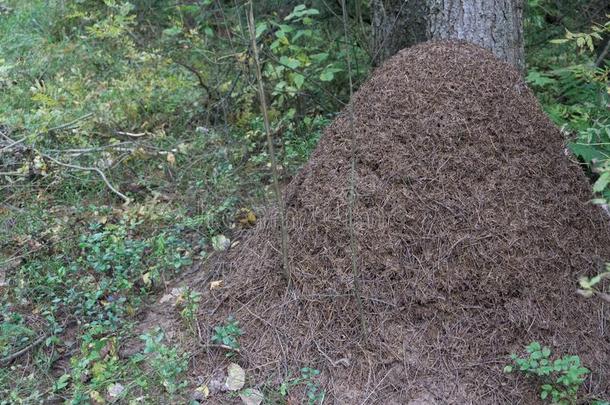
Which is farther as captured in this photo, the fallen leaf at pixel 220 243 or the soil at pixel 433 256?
the fallen leaf at pixel 220 243

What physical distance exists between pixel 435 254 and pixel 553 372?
76cm

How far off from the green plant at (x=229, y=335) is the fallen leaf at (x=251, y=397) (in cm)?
25

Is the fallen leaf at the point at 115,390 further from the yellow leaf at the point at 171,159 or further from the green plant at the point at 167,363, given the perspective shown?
the yellow leaf at the point at 171,159

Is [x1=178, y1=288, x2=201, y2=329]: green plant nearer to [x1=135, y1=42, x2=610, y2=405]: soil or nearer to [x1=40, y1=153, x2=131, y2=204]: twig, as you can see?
[x1=135, y1=42, x2=610, y2=405]: soil

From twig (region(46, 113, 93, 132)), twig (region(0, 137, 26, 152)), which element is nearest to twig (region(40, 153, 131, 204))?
twig (region(0, 137, 26, 152))

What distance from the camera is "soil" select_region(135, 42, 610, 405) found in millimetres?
2848

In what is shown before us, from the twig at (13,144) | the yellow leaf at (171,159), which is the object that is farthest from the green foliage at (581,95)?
the twig at (13,144)

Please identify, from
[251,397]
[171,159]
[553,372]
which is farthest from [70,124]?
[553,372]

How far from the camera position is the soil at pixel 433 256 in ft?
9.34

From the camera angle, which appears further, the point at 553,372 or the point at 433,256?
the point at 433,256

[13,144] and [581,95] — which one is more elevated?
[581,95]

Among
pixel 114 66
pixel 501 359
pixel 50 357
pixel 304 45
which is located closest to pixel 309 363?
pixel 501 359

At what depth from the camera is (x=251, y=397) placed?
2.85 meters

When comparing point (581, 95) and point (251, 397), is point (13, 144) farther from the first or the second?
point (581, 95)
